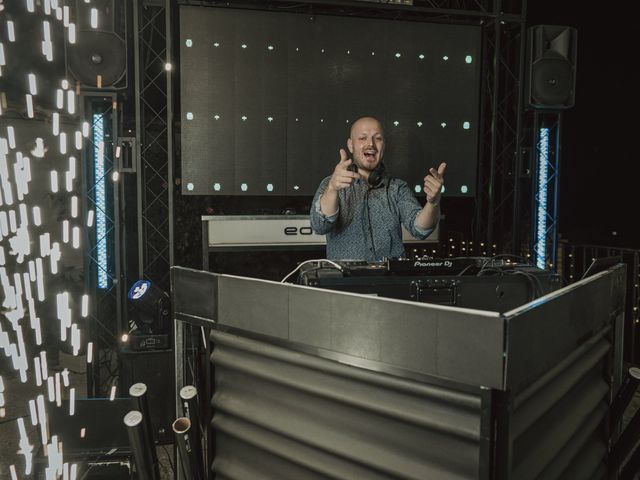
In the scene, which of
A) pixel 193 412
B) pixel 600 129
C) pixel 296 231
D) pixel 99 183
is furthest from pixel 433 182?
pixel 600 129

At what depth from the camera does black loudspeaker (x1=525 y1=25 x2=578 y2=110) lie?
4070mm

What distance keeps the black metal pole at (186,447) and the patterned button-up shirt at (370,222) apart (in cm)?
132

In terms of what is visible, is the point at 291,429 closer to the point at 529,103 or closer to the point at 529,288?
the point at 529,288

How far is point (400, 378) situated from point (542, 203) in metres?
4.06

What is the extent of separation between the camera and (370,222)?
2.28 metres

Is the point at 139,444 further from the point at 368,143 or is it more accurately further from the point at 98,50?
the point at 98,50

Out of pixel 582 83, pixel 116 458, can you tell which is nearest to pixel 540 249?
pixel 582 83

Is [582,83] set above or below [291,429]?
above

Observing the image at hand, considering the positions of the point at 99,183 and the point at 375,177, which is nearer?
the point at 375,177

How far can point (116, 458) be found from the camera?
210cm

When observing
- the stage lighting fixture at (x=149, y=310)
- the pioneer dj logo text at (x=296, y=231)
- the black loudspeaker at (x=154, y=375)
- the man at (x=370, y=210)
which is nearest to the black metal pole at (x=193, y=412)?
the man at (x=370, y=210)

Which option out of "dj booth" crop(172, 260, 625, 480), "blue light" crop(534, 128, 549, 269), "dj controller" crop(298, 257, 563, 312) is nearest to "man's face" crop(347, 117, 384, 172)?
"dj controller" crop(298, 257, 563, 312)

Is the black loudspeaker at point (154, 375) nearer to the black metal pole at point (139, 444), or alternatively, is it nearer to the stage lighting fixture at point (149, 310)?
the stage lighting fixture at point (149, 310)

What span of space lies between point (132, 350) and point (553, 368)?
2704 millimetres
